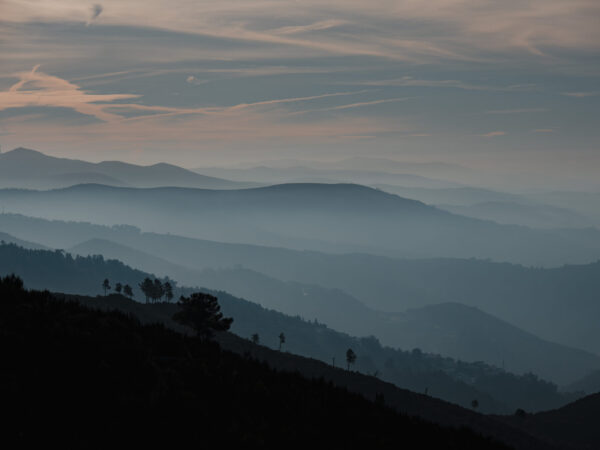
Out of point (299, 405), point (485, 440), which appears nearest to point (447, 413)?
point (485, 440)

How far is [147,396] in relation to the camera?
31.3 meters

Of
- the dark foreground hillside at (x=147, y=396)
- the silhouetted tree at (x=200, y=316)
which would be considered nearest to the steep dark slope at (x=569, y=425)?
the silhouetted tree at (x=200, y=316)

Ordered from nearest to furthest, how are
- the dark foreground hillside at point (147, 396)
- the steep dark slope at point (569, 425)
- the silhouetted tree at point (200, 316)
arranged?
1. the dark foreground hillside at point (147, 396)
2. the silhouetted tree at point (200, 316)
3. the steep dark slope at point (569, 425)

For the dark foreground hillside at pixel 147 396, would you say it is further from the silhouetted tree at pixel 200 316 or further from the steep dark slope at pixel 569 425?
the steep dark slope at pixel 569 425

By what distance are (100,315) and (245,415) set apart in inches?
630

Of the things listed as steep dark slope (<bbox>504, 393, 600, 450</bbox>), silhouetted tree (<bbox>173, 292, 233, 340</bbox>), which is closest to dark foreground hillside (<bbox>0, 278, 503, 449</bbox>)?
silhouetted tree (<bbox>173, 292, 233, 340</bbox>)

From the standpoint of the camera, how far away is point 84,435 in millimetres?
26188

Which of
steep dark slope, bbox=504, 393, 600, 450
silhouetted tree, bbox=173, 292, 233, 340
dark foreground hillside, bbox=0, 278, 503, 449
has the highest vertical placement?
dark foreground hillside, bbox=0, 278, 503, 449

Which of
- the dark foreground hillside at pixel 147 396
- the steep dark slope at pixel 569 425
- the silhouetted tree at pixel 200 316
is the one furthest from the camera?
the steep dark slope at pixel 569 425

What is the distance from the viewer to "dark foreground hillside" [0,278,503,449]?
90.5 feet

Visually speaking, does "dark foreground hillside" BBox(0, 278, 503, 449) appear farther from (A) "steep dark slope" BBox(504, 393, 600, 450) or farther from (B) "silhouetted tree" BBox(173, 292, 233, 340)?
(A) "steep dark slope" BBox(504, 393, 600, 450)

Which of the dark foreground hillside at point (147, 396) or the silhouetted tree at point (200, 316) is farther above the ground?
the dark foreground hillside at point (147, 396)

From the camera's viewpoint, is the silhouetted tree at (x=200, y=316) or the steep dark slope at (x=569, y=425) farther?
the steep dark slope at (x=569, y=425)

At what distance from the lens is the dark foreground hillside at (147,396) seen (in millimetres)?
27594
